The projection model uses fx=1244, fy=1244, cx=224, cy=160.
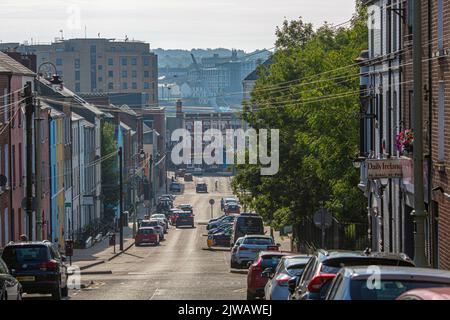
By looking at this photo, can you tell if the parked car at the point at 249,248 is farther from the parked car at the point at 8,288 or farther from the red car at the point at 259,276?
the parked car at the point at 8,288

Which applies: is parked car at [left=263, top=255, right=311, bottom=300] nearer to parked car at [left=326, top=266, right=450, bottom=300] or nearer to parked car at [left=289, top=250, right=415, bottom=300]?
parked car at [left=289, top=250, right=415, bottom=300]

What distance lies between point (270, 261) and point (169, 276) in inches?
583

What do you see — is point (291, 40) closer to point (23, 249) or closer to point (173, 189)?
point (23, 249)

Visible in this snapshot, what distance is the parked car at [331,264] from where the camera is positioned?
17.8 metres

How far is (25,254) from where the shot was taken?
3120cm

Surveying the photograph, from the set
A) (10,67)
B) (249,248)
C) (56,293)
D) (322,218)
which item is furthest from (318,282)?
(10,67)

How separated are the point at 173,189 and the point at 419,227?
507 feet

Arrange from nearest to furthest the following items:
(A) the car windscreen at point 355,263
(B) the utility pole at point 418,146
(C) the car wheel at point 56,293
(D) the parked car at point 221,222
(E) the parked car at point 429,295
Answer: (E) the parked car at point 429,295
(A) the car windscreen at point 355,263
(B) the utility pole at point 418,146
(C) the car wheel at point 56,293
(D) the parked car at point 221,222

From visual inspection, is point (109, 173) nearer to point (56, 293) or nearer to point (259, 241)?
point (259, 241)

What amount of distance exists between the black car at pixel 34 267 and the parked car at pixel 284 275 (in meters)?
7.68

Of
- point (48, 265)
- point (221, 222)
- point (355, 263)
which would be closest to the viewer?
point (355, 263)

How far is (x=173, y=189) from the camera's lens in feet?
584

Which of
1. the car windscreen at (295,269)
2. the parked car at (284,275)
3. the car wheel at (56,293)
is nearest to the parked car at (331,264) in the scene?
the parked car at (284,275)
